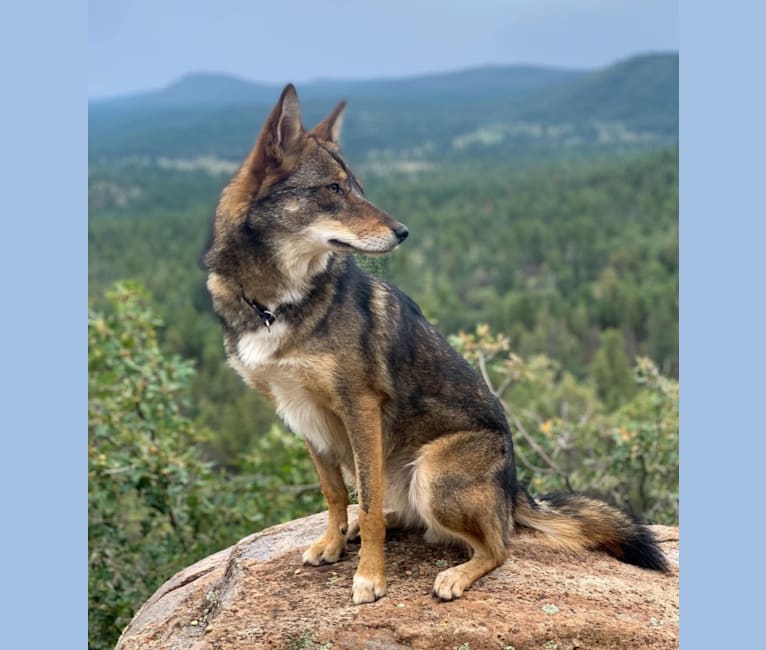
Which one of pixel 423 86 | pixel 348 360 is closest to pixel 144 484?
pixel 348 360

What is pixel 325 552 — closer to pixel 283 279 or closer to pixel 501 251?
pixel 283 279

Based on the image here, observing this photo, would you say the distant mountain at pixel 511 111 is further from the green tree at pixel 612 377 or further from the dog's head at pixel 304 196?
the dog's head at pixel 304 196

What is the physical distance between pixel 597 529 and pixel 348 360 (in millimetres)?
2259

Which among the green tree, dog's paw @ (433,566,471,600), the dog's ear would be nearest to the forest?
the green tree

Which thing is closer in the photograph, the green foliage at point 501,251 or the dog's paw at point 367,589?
the dog's paw at point 367,589

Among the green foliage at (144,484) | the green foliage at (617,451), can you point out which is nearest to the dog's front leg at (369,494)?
the green foliage at (144,484)

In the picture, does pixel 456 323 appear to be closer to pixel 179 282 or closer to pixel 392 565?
pixel 179 282

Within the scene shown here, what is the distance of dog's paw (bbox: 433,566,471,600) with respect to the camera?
17.6ft

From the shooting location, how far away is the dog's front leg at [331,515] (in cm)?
593

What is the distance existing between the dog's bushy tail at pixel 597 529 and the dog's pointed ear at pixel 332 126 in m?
2.69

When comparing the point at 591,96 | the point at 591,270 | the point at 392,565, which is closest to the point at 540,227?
the point at 591,270

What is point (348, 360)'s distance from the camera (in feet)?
17.4

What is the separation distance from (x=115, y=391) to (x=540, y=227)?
254 ft

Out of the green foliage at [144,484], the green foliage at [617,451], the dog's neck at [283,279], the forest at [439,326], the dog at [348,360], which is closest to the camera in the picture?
the dog at [348,360]
